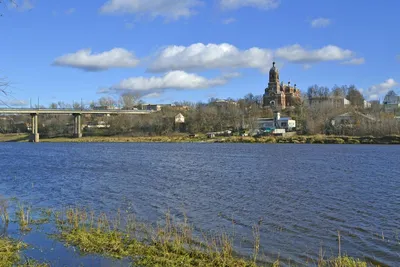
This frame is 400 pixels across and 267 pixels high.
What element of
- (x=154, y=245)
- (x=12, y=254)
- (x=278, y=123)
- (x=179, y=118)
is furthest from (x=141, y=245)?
(x=179, y=118)

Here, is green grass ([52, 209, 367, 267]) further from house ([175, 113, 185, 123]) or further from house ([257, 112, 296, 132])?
house ([175, 113, 185, 123])

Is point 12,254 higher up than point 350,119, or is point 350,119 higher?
point 350,119

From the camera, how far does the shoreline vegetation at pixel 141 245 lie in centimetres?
1282

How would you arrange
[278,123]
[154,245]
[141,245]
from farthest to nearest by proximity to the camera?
1. [278,123]
2. [154,245]
3. [141,245]

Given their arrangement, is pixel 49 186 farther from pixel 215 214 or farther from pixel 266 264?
pixel 266 264

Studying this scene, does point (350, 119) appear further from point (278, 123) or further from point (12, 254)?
point (12, 254)

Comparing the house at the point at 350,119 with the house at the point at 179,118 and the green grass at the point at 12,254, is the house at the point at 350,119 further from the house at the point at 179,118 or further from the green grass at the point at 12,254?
the green grass at the point at 12,254

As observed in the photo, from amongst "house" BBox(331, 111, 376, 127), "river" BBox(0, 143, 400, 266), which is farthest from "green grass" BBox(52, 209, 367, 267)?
"house" BBox(331, 111, 376, 127)

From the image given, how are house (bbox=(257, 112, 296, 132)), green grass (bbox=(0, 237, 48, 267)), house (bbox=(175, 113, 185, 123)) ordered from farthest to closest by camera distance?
house (bbox=(175, 113, 185, 123)) < house (bbox=(257, 112, 296, 132)) < green grass (bbox=(0, 237, 48, 267))

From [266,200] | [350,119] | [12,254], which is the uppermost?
[350,119]

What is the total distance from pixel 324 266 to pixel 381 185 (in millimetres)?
21319

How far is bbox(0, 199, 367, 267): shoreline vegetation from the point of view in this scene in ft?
42.1

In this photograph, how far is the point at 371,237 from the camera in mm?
16719

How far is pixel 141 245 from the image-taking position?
48.1ft
